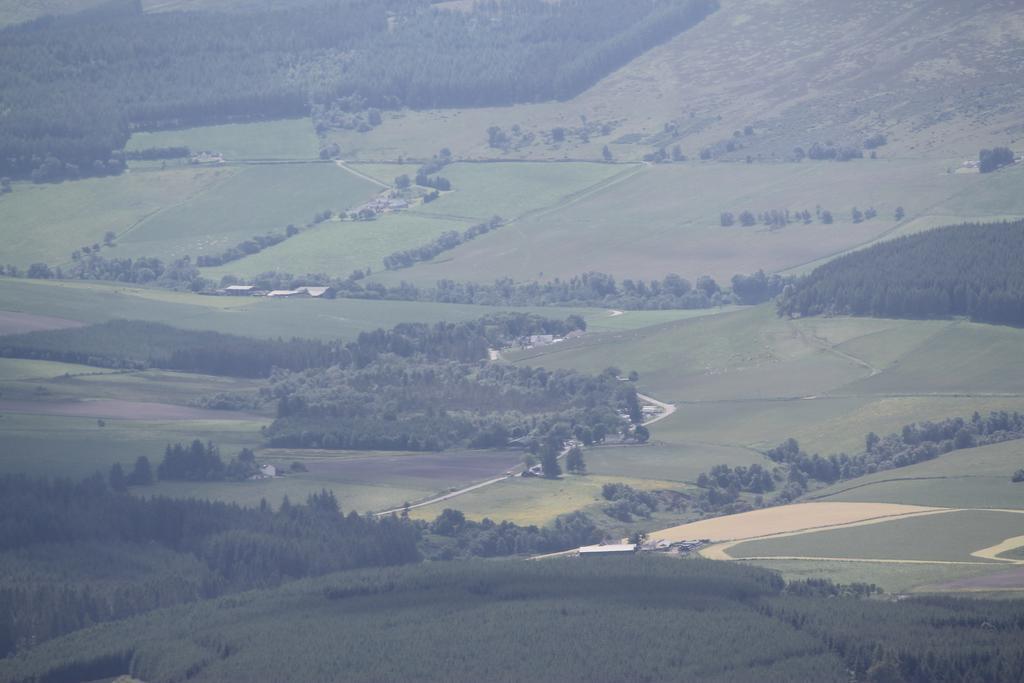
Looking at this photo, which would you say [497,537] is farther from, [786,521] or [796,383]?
[796,383]

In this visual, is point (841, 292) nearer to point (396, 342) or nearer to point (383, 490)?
point (396, 342)

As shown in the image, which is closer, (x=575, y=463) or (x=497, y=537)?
Answer: (x=497, y=537)

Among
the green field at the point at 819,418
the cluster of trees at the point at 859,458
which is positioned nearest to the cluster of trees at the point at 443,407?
the green field at the point at 819,418

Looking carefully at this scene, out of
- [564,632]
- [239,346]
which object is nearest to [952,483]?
[564,632]

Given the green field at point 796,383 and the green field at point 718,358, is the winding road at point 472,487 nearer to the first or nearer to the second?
the green field at point 796,383

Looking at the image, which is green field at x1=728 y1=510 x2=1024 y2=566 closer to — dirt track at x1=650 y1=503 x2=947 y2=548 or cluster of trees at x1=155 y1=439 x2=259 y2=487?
dirt track at x1=650 y1=503 x2=947 y2=548

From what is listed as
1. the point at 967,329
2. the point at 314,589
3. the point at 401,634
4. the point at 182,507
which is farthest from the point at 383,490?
the point at 967,329

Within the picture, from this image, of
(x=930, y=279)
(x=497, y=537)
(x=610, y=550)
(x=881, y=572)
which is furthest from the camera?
(x=930, y=279)
